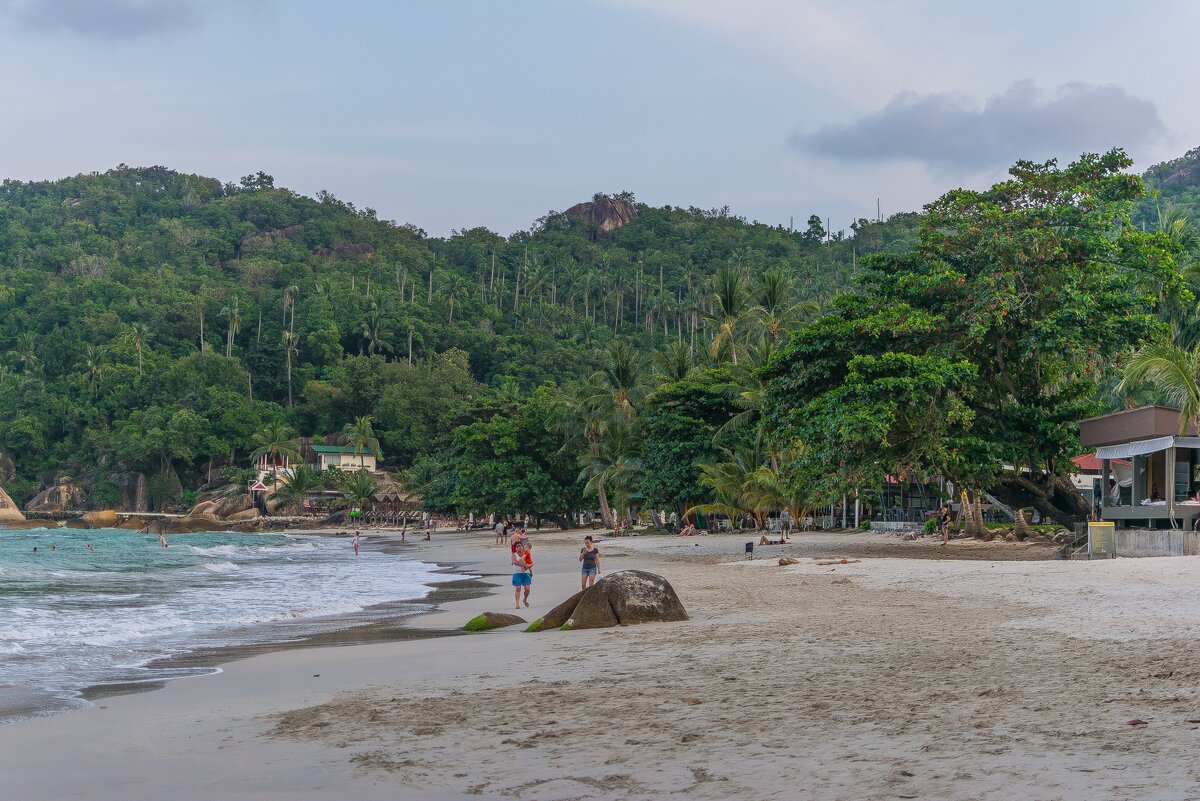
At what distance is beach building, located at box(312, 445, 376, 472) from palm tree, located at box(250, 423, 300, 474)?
2.17 m

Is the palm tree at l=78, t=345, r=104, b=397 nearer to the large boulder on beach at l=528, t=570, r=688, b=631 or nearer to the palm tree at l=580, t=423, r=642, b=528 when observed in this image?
the palm tree at l=580, t=423, r=642, b=528

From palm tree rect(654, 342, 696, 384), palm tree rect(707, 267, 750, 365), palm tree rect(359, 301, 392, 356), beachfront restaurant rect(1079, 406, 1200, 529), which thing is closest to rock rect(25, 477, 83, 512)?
palm tree rect(359, 301, 392, 356)

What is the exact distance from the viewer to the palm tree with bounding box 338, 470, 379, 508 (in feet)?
283

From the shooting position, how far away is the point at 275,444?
9131cm

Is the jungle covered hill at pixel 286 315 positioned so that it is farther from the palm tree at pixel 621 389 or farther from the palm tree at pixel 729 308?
the palm tree at pixel 729 308

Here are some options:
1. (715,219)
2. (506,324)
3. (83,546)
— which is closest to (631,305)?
(506,324)

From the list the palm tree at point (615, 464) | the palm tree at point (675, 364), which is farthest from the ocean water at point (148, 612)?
the palm tree at point (675, 364)

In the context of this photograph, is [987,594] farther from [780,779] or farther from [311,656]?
[780,779]

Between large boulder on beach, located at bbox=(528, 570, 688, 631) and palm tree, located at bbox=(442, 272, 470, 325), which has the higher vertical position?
palm tree, located at bbox=(442, 272, 470, 325)

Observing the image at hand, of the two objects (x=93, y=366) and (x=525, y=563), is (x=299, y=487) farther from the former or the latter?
(x=525, y=563)

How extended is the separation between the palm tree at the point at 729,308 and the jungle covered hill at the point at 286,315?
20106 millimetres

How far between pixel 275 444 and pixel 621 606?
84.3 metres

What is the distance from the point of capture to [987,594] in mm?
13906

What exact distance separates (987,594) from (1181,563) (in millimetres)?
3877
